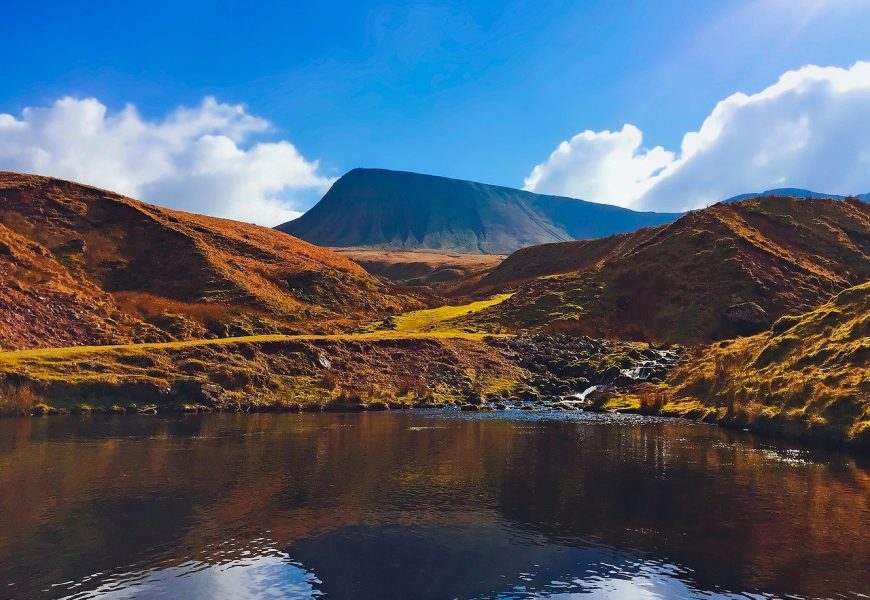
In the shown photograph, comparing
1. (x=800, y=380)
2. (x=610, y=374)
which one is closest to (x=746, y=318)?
(x=610, y=374)

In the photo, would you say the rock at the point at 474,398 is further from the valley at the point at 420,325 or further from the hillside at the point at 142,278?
the hillside at the point at 142,278

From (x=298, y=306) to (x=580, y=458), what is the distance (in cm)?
7475

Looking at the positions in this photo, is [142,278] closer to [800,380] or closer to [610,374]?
[610,374]

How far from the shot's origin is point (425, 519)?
74.1 ft

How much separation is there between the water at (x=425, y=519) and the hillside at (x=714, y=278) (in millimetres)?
55748

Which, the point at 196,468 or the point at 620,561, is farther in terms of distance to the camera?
the point at 196,468

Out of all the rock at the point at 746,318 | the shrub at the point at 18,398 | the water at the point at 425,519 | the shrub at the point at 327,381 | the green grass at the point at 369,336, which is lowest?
the water at the point at 425,519

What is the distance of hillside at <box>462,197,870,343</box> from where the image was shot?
9162 cm

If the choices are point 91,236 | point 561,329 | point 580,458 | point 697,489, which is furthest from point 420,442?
point 91,236

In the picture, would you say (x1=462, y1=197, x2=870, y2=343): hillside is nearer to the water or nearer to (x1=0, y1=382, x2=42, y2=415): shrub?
the water

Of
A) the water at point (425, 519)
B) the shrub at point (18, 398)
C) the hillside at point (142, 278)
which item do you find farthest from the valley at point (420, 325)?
the water at point (425, 519)

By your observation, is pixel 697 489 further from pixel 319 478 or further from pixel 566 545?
pixel 319 478

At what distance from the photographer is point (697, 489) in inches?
1059

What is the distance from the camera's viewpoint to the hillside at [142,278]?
72188 millimetres
